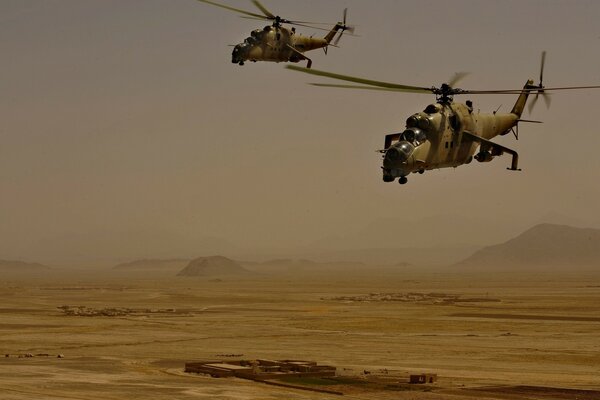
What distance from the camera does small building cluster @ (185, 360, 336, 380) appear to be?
65.1 meters

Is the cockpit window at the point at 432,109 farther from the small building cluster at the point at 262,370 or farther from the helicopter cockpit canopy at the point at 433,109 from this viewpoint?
the small building cluster at the point at 262,370

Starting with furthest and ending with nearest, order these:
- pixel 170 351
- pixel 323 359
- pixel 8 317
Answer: pixel 8 317
pixel 170 351
pixel 323 359

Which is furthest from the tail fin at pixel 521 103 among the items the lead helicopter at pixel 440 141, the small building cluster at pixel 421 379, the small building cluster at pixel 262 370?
the small building cluster at pixel 262 370

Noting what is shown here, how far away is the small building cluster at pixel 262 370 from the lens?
2562 inches

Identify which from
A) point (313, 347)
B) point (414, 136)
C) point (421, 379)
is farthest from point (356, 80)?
point (313, 347)

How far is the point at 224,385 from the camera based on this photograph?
201ft

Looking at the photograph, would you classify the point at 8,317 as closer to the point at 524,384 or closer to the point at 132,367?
the point at 132,367

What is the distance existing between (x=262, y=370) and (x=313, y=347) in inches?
803

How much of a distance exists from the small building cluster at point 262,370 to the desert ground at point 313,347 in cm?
116

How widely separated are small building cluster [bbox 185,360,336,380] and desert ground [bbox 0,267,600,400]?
1.16m

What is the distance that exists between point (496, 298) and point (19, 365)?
111 metres

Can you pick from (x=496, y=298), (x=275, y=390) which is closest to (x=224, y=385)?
(x=275, y=390)

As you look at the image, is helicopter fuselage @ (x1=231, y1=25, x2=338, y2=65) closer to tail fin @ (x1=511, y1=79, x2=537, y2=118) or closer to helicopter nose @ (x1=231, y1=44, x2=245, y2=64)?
helicopter nose @ (x1=231, y1=44, x2=245, y2=64)

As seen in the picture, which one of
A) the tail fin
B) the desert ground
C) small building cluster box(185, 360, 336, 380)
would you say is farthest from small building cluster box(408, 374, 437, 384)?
the tail fin
